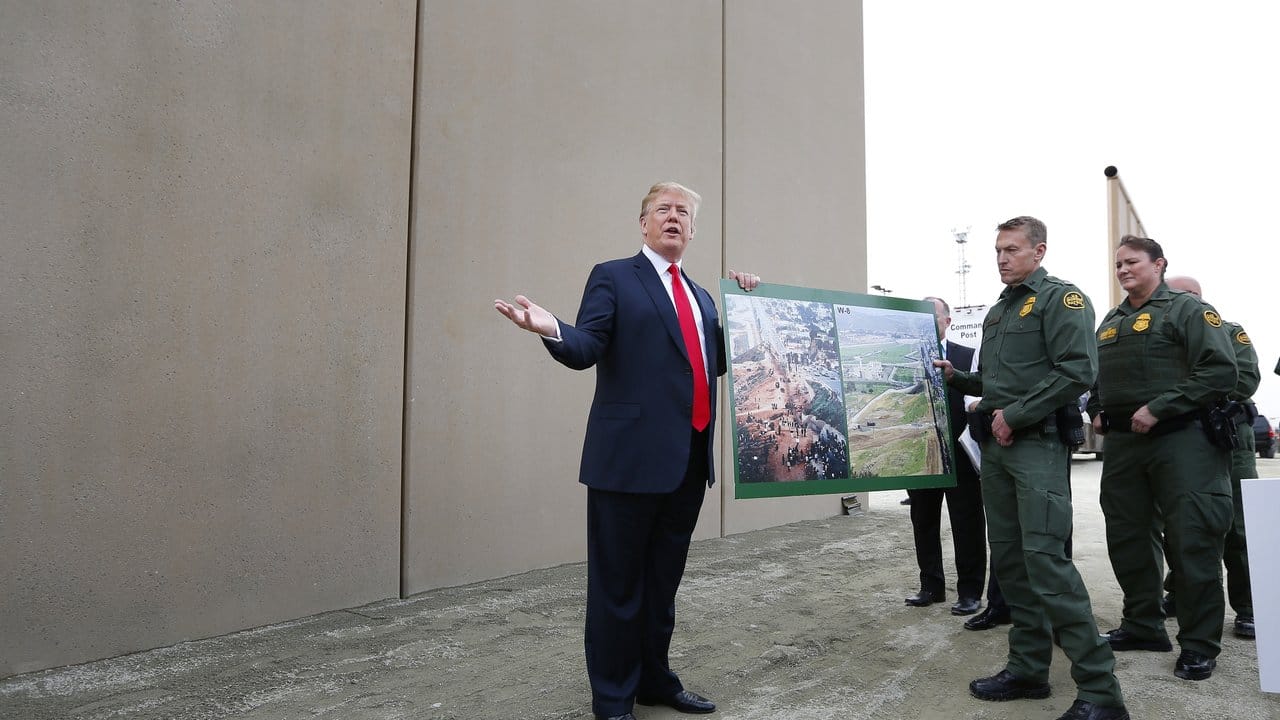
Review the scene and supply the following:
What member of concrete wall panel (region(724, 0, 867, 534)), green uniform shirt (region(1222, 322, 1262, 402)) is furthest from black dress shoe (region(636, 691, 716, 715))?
concrete wall panel (region(724, 0, 867, 534))

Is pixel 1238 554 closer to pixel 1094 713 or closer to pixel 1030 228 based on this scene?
pixel 1094 713

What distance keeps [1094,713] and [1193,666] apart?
0.91 m

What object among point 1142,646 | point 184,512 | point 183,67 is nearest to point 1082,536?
point 1142,646

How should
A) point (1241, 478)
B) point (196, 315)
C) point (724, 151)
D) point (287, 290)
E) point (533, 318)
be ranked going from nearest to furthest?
1. point (533, 318)
2. point (196, 315)
3. point (287, 290)
4. point (1241, 478)
5. point (724, 151)

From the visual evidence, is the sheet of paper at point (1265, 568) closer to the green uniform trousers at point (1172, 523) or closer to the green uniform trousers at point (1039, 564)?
the green uniform trousers at point (1172, 523)

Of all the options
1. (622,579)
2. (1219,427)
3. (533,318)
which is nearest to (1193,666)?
(1219,427)

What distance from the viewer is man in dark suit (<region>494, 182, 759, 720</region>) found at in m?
2.54

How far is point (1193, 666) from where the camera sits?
3.16m

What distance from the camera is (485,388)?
15.7ft

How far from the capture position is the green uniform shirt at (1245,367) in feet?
13.0

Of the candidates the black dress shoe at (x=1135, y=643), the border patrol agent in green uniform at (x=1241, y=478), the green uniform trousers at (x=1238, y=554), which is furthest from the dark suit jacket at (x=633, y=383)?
A: the green uniform trousers at (x=1238, y=554)

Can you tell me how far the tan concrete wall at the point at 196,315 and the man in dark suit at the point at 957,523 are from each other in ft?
9.35

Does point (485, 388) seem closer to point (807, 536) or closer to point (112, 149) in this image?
point (112, 149)

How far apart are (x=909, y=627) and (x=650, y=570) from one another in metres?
1.82
